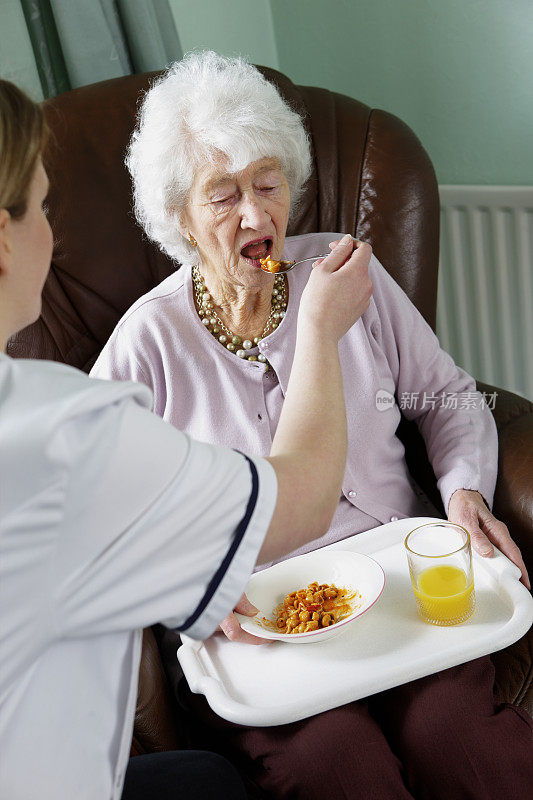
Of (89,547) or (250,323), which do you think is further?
(250,323)

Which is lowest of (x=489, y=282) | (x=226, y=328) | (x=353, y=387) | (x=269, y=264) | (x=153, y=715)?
(x=153, y=715)

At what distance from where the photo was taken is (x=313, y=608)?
1.27 meters

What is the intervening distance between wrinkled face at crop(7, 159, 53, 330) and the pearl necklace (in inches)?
29.4

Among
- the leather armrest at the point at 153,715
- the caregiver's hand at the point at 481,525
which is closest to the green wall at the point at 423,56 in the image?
the caregiver's hand at the point at 481,525

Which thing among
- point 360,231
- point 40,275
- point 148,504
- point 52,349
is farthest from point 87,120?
point 148,504

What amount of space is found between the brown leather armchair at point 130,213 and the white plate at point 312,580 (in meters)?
0.42

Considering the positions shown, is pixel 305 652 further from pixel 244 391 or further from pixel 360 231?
pixel 360 231

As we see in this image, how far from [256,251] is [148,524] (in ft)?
3.10

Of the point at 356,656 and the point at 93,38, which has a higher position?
the point at 93,38

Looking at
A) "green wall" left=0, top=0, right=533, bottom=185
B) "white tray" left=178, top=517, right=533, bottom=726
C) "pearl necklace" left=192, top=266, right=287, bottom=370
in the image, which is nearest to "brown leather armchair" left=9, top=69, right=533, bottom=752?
"pearl necklace" left=192, top=266, right=287, bottom=370

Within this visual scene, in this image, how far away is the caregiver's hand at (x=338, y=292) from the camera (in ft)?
3.45

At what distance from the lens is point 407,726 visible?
1233 mm

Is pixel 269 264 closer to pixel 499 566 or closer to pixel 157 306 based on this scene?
pixel 157 306

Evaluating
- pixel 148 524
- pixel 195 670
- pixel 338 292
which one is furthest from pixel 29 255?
pixel 195 670
